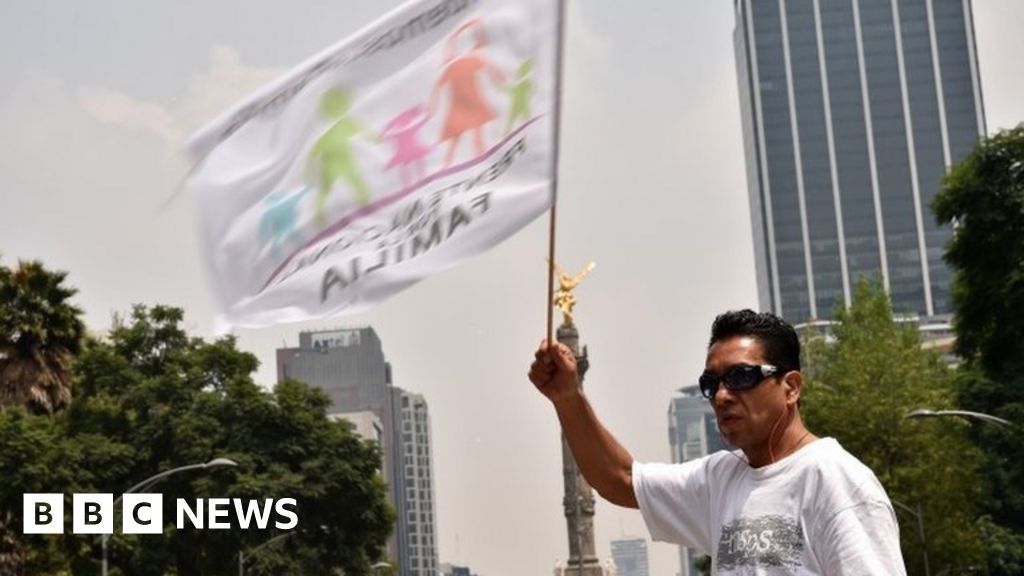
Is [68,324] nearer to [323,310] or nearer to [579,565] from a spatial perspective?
[579,565]

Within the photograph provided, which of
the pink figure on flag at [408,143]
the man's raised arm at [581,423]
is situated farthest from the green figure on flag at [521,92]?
the man's raised arm at [581,423]

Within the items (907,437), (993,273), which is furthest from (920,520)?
(993,273)

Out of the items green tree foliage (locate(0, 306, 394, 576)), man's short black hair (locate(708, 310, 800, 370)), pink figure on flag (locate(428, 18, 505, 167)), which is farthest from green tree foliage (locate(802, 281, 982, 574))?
man's short black hair (locate(708, 310, 800, 370))

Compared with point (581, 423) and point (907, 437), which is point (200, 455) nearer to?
point (907, 437)

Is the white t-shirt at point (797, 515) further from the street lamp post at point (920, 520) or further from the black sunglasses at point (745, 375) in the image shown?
the street lamp post at point (920, 520)

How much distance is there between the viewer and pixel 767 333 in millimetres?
5043

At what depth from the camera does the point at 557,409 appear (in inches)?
216

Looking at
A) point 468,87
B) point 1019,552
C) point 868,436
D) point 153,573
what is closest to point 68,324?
point 153,573

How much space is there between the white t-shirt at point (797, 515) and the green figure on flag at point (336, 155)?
1955 mm

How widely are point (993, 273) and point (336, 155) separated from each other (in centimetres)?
4411

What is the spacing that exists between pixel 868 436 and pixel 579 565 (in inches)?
1369

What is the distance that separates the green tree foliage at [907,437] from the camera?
51.4m

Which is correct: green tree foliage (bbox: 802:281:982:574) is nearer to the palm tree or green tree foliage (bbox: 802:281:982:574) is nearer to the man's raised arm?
the palm tree

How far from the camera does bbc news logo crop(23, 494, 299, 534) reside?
49250mm
